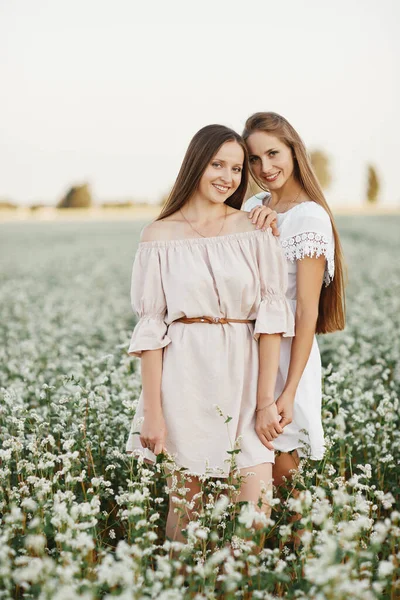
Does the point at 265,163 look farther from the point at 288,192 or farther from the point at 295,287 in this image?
the point at 295,287

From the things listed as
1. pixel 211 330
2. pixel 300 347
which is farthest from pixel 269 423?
pixel 211 330

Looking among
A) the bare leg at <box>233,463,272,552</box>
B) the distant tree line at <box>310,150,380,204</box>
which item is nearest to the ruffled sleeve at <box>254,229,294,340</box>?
the bare leg at <box>233,463,272,552</box>

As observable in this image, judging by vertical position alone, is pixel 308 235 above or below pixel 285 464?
above

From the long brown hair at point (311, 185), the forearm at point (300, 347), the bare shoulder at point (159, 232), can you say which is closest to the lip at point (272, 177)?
the long brown hair at point (311, 185)

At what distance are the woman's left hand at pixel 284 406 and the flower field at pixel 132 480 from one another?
0.30m

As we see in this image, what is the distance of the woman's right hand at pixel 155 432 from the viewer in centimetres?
370

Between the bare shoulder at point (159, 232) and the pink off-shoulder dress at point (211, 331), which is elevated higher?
the bare shoulder at point (159, 232)

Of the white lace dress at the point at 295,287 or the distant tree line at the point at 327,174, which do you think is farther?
the distant tree line at the point at 327,174

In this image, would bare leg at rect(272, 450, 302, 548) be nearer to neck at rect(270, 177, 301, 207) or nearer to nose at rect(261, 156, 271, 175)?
neck at rect(270, 177, 301, 207)

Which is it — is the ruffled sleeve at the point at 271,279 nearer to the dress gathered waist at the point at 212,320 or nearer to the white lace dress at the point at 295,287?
the dress gathered waist at the point at 212,320

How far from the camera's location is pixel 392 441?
5355 millimetres

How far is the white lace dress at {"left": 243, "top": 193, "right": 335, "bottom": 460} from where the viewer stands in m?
3.93

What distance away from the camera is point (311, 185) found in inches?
165

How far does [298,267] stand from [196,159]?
2.74 ft
